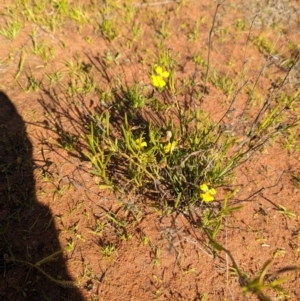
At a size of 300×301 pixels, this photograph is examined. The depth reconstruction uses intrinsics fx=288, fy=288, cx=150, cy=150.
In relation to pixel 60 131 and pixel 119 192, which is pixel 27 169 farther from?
pixel 119 192

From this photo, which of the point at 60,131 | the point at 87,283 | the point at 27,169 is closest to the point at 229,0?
the point at 60,131

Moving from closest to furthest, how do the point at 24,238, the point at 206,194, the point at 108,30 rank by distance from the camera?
the point at 206,194 < the point at 24,238 < the point at 108,30

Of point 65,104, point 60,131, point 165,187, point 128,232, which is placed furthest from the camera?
point 65,104

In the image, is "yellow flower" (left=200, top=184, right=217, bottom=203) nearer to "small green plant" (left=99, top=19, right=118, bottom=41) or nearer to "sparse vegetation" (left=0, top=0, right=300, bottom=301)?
"sparse vegetation" (left=0, top=0, right=300, bottom=301)

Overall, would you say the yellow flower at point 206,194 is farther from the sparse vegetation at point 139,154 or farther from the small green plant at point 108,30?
the small green plant at point 108,30

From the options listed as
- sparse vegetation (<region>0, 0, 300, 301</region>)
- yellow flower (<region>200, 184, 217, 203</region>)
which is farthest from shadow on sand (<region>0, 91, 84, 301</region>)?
yellow flower (<region>200, 184, 217, 203</region>)

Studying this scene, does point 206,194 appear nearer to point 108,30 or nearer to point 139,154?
point 139,154

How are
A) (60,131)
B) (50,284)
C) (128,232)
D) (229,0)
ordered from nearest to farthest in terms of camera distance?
1. (50,284)
2. (128,232)
3. (60,131)
4. (229,0)

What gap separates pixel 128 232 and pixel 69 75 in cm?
158

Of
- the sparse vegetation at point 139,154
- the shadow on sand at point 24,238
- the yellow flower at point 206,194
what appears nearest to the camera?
the yellow flower at point 206,194

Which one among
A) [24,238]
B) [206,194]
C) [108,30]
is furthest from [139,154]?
[108,30]

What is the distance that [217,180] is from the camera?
1.95 metres

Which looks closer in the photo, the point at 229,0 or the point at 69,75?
the point at 69,75

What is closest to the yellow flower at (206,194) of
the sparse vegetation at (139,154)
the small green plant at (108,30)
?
the sparse vegetation at (139,154)
